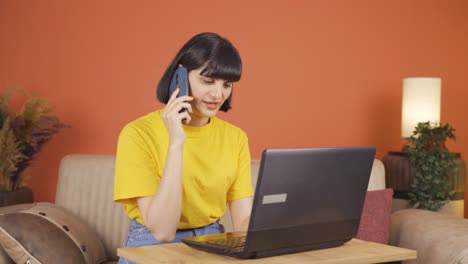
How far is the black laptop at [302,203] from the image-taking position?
153 centimetres

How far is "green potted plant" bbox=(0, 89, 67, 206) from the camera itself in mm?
3221

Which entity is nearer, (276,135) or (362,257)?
(362,257)

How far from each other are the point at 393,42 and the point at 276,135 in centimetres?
98

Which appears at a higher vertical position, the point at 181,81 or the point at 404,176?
the point at 181,81

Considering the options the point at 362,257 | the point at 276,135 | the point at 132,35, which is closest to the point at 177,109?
the point at 362,257

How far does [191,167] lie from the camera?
2.09m

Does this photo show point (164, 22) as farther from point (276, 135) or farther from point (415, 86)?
point (415, 86)

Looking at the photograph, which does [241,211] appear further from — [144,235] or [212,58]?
[212,58]

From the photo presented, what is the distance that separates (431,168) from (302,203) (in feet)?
7.22

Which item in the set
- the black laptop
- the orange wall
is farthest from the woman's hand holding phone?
the orange wall

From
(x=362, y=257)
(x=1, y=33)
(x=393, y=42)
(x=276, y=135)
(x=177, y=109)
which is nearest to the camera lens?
(x=362, y=257)

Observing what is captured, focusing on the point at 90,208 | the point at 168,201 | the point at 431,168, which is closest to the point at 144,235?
the point at 168,201

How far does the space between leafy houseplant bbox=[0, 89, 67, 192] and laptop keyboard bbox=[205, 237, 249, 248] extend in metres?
1.78

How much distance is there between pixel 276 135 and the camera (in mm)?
3969
